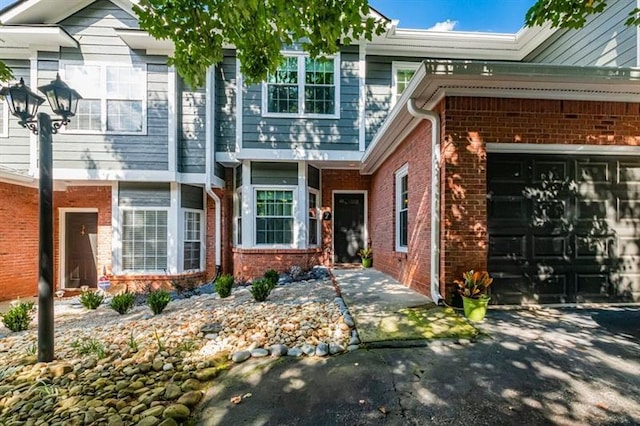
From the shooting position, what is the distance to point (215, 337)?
11.3ft

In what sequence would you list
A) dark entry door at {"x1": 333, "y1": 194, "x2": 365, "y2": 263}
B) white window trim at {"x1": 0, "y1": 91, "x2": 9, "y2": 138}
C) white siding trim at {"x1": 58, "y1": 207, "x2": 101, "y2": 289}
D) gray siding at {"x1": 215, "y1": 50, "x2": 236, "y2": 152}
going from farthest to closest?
dark entry door at {"x1": 333, "y1": 194, "x2": 365, "y2": 263} → white siding trim at {"x1": 58, "y1": 207, "x2": 101, "y2": 289} → gray siding at {"x1": 215, "y1": 50, "x2": 236, "y2": 152} → white window trim at {"x1": 0, "y1": 91, "x2": 9, "y2": 138}

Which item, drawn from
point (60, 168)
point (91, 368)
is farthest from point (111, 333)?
point (60, 168)

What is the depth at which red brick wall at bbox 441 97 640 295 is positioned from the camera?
12.8 feet

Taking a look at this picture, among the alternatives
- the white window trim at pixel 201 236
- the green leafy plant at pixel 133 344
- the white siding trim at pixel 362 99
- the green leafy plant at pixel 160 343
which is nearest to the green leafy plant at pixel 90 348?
the green leafy plant at pixel 133 344

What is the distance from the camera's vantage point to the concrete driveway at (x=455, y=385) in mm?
1987

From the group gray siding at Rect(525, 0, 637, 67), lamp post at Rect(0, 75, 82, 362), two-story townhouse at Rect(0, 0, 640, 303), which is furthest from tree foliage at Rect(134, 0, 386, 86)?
gray siding at Rect(525, 0, 637, 67)

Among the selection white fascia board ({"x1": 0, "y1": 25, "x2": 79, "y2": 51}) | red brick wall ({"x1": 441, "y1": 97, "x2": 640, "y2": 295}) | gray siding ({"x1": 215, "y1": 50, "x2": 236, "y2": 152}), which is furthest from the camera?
gray siding ({"x1": 215, "y1": 50, "x2": 236, "y2": 152})

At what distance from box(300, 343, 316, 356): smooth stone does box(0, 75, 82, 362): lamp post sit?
2.63 metres

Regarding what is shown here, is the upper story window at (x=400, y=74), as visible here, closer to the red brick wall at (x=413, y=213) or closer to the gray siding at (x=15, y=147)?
the red brick wall at (x=413, y=213)

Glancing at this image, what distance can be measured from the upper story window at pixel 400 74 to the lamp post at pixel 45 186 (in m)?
7.06

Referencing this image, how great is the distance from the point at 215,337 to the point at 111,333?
158cm

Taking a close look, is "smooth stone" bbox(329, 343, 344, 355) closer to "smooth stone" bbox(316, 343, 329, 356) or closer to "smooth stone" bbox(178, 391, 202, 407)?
"smooth stone" bbox(316, 343, 329, 356)

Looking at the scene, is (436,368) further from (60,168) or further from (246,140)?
(60,168)

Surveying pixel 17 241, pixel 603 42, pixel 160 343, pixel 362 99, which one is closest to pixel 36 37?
pixel 17 241
